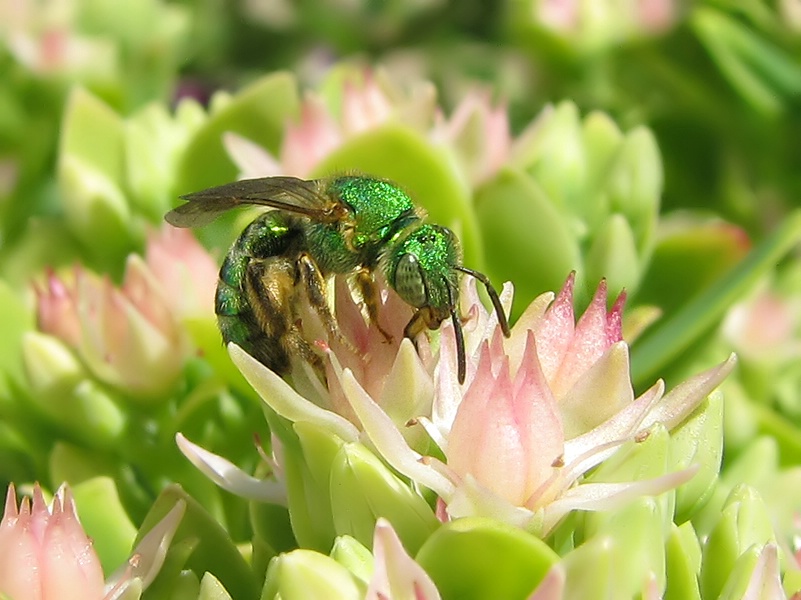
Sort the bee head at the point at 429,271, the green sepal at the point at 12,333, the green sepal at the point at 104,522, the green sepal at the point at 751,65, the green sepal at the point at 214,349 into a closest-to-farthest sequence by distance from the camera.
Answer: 1. the bee head at the point at 429,271
2. the green sepal at the point at 104,522
3. the green sepal at the point at 214,349
4. the green sepal at the point at 12,333
5. the green sepal at the point at 751,65

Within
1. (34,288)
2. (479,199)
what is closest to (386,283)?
(479,199)

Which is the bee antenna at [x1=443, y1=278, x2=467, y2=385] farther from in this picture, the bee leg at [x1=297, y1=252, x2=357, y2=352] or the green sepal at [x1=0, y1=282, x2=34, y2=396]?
the green sepal at [x1=0, y1=282, x2=34, y2=396]

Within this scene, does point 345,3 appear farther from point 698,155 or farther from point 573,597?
point 573,597

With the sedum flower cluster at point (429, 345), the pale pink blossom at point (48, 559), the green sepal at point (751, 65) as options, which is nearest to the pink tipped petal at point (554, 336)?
the sedum flower cluster at point (429, 345)

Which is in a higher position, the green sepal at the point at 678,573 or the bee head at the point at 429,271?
the bee head at the point at 429,271

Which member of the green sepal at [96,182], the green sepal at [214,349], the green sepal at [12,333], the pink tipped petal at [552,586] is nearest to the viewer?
the pink tipped petal at [552,586]

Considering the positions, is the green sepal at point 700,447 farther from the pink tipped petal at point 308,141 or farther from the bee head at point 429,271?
the pink tipped petal at point 308,141

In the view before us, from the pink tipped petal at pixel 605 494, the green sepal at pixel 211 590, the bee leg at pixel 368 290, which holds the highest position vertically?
the bee leg at pixel 368 290

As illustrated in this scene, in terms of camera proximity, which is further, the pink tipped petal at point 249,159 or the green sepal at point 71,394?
the pink tipped petal at point 249,159
